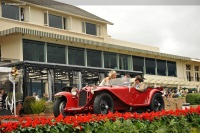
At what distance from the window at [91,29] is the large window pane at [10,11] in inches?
351

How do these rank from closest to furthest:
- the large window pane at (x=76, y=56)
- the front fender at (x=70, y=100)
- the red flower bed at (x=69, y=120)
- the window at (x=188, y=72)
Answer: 1. the red flower bed at (x=69, y=120)
2. the front fender at (x=70, y=100)
3. the large window pane at (x=76, y=56)
4. the window at (x=188, y=72)

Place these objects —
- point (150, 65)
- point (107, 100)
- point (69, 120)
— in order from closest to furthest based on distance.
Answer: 1. point (69, 120)
2. point (107, 100)
3. point (150, 65)

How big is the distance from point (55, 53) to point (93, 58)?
16.3 feet

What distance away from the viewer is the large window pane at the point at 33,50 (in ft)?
92.0

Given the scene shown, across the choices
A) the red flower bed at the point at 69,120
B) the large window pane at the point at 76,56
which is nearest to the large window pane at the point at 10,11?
the large window pane at the point at 76,56

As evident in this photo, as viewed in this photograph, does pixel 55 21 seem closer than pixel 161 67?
Yes

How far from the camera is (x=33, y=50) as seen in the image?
28.8m

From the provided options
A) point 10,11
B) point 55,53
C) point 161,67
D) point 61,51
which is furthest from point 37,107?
point 161,67

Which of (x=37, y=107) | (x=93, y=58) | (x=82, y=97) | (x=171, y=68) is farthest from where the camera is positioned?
(x=171, y=68)

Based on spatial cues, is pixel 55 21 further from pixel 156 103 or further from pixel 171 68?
pixel 156 103

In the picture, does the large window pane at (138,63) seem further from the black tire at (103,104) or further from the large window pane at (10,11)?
Result: the black tire at (103,104)

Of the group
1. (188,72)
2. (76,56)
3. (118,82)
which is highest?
(76,56)

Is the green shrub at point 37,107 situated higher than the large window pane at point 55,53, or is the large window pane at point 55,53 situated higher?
the large window pane at point 55,53

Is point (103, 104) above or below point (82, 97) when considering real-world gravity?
below
